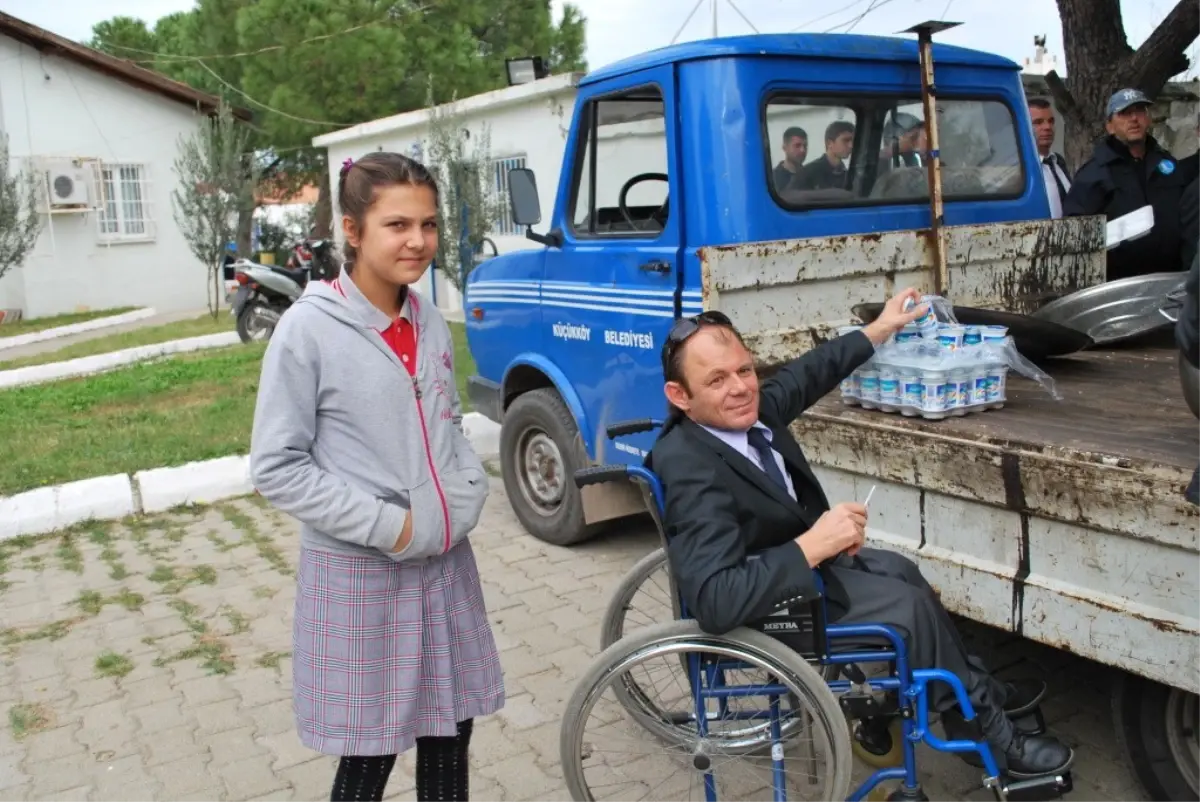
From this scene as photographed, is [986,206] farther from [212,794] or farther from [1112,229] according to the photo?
[212,794]

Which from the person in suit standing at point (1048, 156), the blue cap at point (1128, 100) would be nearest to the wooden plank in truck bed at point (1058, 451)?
the blue cap at point (1128, 100)

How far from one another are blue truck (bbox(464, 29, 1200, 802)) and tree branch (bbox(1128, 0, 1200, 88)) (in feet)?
10.1

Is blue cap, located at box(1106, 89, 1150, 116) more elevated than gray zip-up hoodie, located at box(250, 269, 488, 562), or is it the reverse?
blue cap, located at box(1106, 89, 1150, 116)

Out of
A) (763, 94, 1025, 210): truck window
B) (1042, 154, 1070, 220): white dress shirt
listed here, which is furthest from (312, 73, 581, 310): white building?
(763, 94, 1025, 210): truck window

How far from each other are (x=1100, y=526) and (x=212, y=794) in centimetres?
247

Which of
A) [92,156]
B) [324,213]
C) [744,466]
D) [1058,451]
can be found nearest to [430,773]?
[744,466]

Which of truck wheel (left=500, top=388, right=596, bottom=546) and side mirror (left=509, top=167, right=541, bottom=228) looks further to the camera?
truck wheel (left=500, top=388, right=596, bottom=546)

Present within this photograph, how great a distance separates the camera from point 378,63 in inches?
715

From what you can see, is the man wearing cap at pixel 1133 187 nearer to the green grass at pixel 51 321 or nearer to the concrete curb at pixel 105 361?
the concrete curb at pixel 105 361

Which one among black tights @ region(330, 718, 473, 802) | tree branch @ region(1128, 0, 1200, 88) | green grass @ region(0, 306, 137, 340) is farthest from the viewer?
green grass @ region(0, 306, 137, 340)

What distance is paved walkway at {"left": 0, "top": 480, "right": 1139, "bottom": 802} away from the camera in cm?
307

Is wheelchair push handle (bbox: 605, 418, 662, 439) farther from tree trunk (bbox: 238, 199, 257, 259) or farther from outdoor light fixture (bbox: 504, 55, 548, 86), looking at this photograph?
tree trunk (bbox: 238, 199, 257, 259)

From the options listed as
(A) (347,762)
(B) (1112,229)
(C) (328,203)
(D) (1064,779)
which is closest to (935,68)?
(B) (1112,229)

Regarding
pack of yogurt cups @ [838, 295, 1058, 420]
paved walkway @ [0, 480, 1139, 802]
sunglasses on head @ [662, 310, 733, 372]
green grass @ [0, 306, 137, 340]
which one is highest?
sunglasses on head @ [662, 310, 733, 372]
